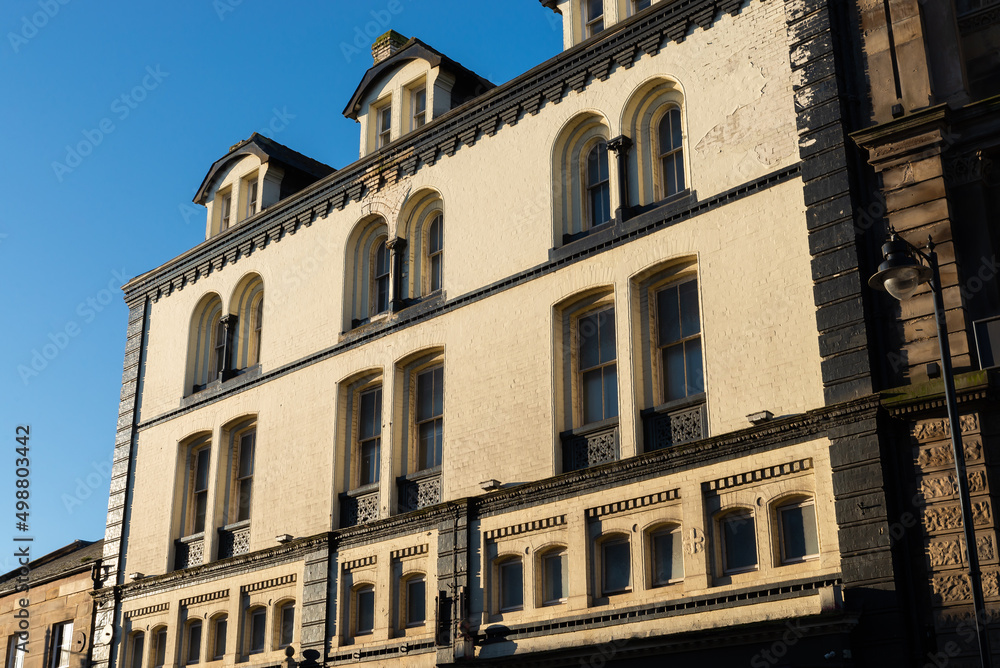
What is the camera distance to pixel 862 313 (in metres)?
18.3

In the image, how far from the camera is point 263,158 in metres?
32.3

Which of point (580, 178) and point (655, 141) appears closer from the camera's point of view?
point (655, 141)

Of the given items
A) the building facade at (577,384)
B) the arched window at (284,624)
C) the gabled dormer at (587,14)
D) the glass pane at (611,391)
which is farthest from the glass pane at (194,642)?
the gabled dormer at (587,14)

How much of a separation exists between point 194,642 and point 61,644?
693 cm

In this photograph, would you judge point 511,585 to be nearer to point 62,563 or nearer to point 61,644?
point 61,644

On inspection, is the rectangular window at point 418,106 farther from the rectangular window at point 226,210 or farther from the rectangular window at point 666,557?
the rectangular window at point 666,557

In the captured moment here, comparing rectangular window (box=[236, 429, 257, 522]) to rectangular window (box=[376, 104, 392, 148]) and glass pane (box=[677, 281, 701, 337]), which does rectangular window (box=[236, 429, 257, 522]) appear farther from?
glass pane (box=[677, 281, 701, 337])

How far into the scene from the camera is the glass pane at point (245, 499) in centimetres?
2933

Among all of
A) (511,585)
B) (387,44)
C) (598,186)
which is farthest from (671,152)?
(387,44)

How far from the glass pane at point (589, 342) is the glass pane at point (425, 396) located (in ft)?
13.5

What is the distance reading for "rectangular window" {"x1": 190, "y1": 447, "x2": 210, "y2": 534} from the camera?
30531mm

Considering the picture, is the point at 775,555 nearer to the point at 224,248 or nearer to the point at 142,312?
the point at 224,248

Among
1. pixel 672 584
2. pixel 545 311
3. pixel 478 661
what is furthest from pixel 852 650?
pixel 545 311

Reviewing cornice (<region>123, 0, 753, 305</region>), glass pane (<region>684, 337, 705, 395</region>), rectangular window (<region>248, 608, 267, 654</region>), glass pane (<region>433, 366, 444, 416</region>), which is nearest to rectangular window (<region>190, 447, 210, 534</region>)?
rectangular window (<region>248, 608, 267, 654</region>)
